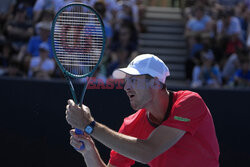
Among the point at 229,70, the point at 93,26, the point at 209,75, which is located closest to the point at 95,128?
the point at 93,26

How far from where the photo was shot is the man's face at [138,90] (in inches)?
112

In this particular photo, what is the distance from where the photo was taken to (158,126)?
2.90 m

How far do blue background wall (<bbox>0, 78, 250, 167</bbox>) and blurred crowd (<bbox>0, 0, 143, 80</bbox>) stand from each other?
4.51 feet

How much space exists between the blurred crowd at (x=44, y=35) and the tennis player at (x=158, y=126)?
3397mm

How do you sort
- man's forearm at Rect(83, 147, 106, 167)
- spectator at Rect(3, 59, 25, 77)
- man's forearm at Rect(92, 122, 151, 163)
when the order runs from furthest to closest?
spectator at Rect(3, 59, 25, 77), man's forearm at Rect(83, 147, 106, 167), man's forearm at Rect(92, 122, 151, 163)

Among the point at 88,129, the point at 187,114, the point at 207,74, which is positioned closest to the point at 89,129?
the point at 88,129

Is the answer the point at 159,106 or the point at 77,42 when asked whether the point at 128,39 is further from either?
the point at 159,106

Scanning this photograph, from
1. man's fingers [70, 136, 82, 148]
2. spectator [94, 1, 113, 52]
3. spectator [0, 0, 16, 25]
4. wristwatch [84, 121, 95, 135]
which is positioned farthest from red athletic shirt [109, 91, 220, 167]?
spectator [0, 0, 16, 25]

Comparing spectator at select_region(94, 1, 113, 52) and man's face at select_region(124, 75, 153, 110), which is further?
spectator at select_region(94, 1, 113, 52)

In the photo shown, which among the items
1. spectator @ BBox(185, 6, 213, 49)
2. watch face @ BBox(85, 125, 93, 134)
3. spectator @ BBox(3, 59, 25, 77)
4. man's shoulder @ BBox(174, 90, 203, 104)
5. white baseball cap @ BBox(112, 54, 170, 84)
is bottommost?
spectator @ BBox(3, 59, 25, 77)

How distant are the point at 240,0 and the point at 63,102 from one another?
18.3 ft

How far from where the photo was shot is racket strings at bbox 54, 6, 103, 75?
10.7 feet

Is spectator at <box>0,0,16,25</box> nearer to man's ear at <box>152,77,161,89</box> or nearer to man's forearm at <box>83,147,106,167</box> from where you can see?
man's forearm at <box>83,147,106,167</box>

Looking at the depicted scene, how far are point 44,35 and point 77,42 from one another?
3455 millimetres
